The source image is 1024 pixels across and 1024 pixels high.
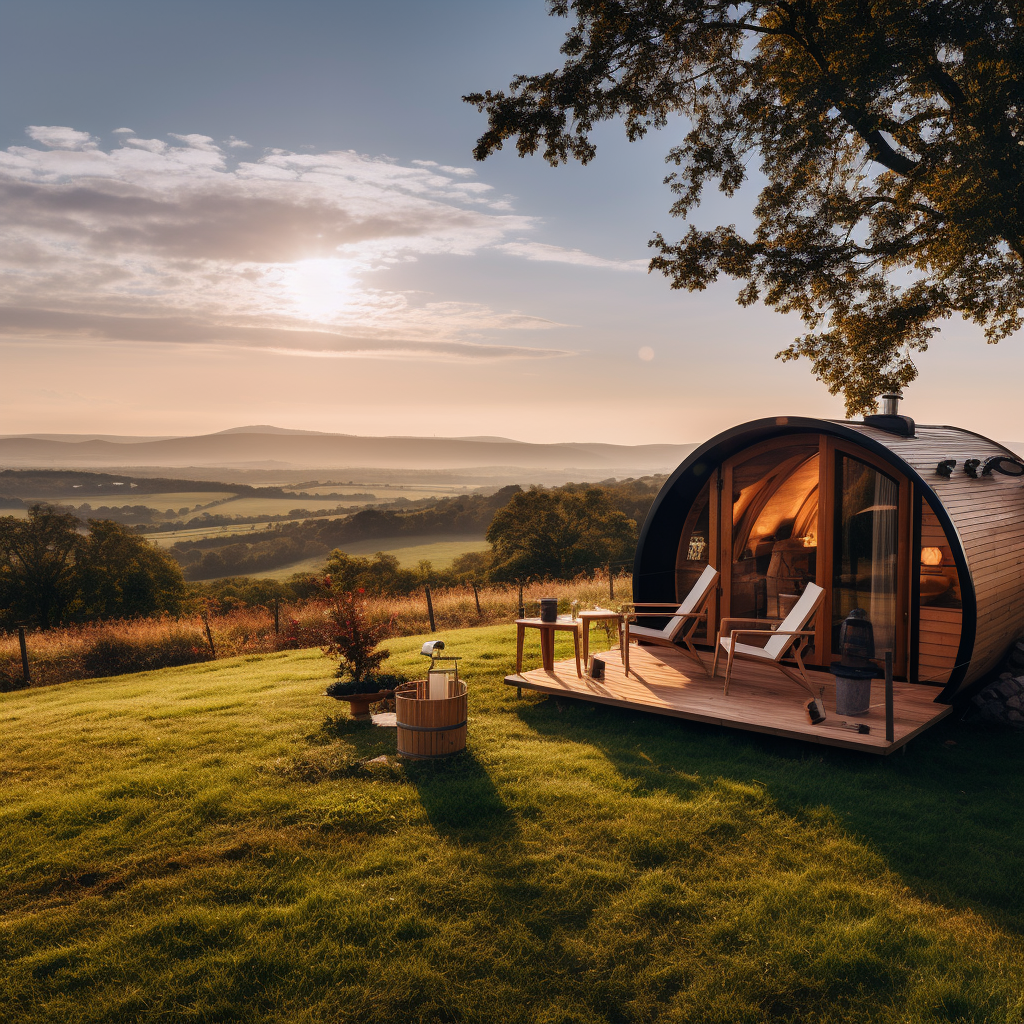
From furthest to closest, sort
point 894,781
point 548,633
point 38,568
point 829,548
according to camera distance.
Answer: point 38,568 → point 548,633 → point 829,548 → point 894,781

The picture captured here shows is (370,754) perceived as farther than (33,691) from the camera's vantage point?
No

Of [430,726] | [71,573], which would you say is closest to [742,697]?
[430,726]

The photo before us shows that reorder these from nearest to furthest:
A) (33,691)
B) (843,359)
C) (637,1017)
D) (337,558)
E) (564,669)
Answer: (637,1017)
(564,669)
(33,691)
(843,359)
(337,558)

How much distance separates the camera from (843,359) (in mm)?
13438

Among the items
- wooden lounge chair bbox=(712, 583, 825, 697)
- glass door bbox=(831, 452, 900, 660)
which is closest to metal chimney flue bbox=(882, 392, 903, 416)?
glass door bbox=(831, 452, 900, 660)

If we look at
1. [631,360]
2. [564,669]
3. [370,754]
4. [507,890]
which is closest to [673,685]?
[564,669]

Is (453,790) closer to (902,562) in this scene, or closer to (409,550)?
(902,562)

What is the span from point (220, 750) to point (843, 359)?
12768 millimetres

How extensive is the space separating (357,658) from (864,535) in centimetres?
563

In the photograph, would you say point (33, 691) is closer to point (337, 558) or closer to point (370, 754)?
point (370, 754)

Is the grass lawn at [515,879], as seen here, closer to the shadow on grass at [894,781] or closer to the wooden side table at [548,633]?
the shadow on grass at [894,781]

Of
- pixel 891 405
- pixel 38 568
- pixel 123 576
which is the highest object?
pixel 891 405

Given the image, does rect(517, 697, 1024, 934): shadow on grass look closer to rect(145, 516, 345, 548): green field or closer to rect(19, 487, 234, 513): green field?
rect(145, 516, 345, 548): green field

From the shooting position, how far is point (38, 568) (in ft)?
78.7
